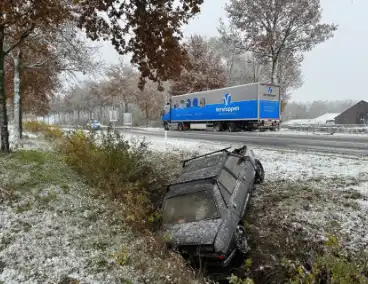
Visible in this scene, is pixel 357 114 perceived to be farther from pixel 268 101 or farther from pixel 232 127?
pixel 268 101

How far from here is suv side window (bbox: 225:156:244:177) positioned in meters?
6.54

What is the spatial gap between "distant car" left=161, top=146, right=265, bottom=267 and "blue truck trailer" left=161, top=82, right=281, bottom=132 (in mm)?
15899

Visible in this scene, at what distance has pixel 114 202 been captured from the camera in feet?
21.5

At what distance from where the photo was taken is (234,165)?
6.81 m

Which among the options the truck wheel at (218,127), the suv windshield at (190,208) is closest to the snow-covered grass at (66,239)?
the suv windshield at (190,208)

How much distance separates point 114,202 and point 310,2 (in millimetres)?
24008

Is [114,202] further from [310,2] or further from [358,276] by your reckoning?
[310,2]

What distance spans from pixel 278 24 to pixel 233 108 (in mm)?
A: 8448

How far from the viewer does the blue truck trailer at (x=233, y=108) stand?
21609 mm

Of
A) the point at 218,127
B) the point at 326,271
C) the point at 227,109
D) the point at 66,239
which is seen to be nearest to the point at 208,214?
the point at 326,271

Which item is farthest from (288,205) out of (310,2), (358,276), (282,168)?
(310,2)

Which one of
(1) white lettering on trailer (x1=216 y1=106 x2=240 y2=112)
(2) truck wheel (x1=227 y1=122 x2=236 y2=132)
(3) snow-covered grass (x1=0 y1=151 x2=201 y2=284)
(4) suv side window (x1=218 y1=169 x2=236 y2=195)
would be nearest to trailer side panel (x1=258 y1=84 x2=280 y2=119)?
(1) white lettering on trailer (x1=216 y1=106 x2=240 y2=112)

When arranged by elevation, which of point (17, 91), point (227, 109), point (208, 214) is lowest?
point (208, 214)

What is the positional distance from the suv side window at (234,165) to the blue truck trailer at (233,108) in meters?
15.0
